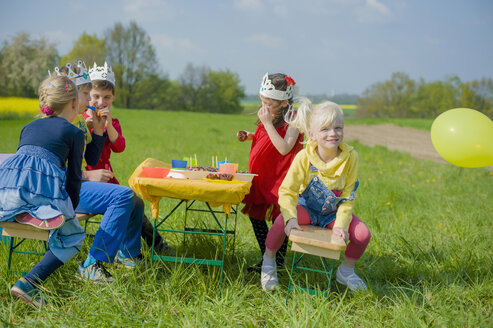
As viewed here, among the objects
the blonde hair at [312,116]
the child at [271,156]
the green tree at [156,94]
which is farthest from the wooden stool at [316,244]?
the green tree at [156,94]

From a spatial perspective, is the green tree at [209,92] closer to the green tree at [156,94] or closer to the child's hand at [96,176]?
the green tree at [156,94]

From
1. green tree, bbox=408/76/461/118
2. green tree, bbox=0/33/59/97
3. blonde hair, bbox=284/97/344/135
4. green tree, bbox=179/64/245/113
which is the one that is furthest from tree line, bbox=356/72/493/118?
blonde hair, bbox=284/97/344/135

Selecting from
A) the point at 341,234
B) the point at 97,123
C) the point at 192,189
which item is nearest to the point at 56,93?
the point at 97,123

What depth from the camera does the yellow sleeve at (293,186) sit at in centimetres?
268

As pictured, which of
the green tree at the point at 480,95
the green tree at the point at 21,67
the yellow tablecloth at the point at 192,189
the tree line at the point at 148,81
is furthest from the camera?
the tree line at the point at 148,81

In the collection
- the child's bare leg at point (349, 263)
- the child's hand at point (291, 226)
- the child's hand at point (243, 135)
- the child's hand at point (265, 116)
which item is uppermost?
the child's hand at point (265, 116)

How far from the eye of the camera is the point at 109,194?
2.81m

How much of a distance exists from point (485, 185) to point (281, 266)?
18.4ft

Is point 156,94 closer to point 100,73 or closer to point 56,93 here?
point 100,73

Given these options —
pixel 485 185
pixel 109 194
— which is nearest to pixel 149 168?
pixel 109 194

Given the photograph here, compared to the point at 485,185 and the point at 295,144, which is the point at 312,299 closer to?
the point at 295,144

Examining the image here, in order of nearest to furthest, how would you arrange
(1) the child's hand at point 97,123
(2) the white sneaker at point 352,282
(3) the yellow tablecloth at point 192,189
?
1. (3) the yellow tablecloth at point 192,189
2. (2) the white sneaker at point 352,282
3. (1) the child's hand at point 97,123

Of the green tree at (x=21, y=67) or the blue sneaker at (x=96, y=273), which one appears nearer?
the blue sneaker at (x=96, y=273)

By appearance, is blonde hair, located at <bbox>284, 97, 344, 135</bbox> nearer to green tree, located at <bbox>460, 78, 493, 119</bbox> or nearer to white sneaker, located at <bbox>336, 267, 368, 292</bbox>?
white sneaker, located at <bbox>336, 267, 368, 292</bbox>
